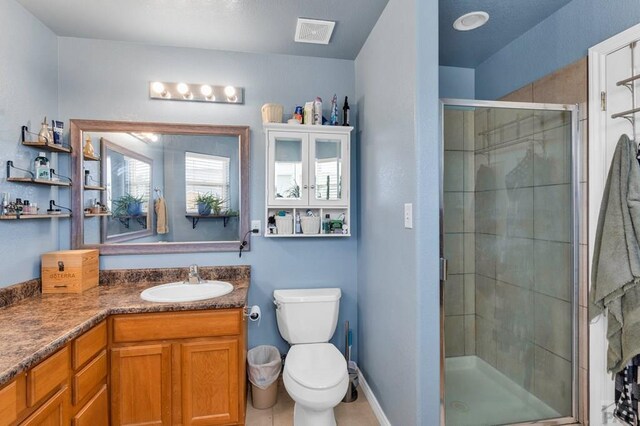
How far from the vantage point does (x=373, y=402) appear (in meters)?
2.16

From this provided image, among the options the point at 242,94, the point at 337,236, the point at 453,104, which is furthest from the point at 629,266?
the point at 242,94

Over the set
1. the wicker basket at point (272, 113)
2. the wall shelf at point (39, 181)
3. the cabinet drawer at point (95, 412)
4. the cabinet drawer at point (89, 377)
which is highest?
the wicker basket at point (272, 113)

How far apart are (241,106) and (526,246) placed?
83.2 inches

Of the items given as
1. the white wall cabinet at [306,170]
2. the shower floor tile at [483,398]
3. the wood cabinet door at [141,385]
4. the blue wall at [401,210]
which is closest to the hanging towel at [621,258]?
the shower floor tile at [483,398]

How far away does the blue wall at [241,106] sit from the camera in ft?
7.57

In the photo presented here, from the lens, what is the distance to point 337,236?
2.51 meters

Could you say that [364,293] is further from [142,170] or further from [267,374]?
[142,170]

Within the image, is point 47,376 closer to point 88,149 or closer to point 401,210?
point 88,149

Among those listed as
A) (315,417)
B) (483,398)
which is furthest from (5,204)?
(483,398)

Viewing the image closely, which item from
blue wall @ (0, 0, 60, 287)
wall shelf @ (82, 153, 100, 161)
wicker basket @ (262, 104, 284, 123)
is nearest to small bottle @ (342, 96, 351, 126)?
wicker basket @ (262, 104, 284, 123)

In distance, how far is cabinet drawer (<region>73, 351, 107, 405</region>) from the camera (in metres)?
1.49

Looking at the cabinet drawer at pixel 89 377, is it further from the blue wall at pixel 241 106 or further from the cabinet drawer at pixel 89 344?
the blue wall at pixel 241 106

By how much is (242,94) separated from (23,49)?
126cm

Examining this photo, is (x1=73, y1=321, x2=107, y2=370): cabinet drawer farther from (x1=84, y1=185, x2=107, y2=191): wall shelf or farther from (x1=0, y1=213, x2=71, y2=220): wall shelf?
(x1=84, y1=185, x2=107, y2=191): wall shelf
